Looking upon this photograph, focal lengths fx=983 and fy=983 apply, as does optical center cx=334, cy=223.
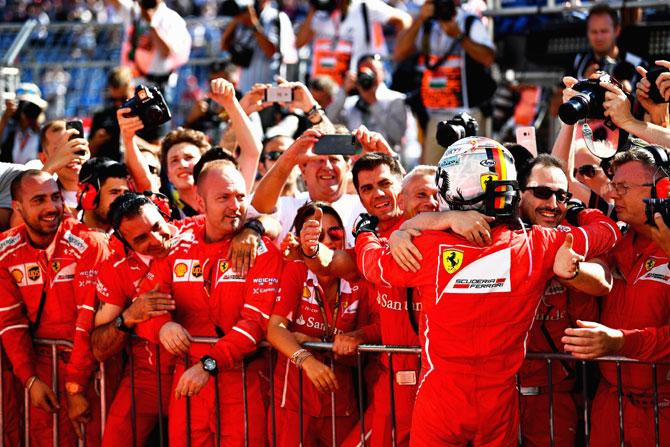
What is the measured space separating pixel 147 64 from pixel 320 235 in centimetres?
485

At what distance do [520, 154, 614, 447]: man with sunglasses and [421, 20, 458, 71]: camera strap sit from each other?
3705mm

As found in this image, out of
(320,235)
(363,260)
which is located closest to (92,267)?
(320,235)

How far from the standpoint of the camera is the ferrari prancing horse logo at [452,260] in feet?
14.2

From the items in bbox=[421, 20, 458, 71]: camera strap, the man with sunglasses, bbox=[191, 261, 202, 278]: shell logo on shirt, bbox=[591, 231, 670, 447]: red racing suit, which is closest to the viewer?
bbox=[591, 231, 670, 447]: red racing suit

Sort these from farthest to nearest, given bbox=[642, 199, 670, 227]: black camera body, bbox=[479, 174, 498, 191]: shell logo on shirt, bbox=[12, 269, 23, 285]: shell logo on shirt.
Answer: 1. bbox=[12, 269, 23, 285]: shell logo on shirt
2. bbox=[642, 199, 670, 227]: black camera body
3. bbox=[479, 174, 498, 191]: shell logo on shirt

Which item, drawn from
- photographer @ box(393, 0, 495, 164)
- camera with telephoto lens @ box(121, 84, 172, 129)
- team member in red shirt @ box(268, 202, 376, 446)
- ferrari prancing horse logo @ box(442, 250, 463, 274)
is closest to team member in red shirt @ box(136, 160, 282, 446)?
team member in red shirt @ box(268, 202, 376, 446)

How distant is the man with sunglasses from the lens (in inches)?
203

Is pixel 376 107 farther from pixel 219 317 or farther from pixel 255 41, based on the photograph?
pixel 219 317

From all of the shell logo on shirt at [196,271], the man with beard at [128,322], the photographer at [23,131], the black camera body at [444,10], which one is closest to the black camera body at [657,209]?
the shell logo on shirt at [196,271]

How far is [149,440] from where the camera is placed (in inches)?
236

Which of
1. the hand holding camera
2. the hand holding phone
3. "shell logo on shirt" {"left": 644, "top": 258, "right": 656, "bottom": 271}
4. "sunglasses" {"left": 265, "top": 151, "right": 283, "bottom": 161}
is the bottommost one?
"shell logo on shirt" {"left": 644, "top": 258, "right": 656, "bottom": 271}

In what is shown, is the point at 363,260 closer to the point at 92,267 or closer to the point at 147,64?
the point at 92,267

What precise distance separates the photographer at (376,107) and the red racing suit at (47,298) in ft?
11.4

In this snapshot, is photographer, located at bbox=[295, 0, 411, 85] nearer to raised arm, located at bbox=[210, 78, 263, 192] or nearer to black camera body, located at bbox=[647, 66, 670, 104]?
raised arm, located at bbox=[210, 78, 263, 192]
